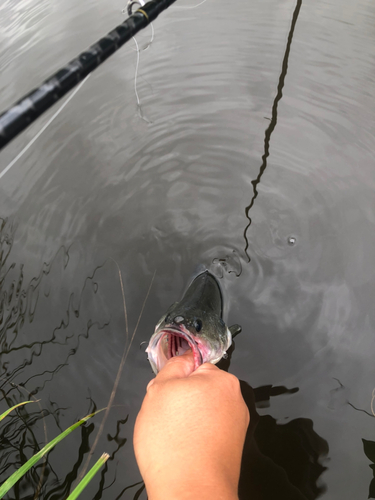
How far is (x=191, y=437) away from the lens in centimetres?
112

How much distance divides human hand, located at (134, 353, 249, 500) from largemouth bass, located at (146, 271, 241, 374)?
47cm

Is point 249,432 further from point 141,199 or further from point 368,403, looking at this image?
point 141,199

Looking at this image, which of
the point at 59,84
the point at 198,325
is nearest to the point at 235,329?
the point at 198,325

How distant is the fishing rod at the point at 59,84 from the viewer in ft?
3.15

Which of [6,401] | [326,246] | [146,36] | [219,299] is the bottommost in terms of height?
[326,246]

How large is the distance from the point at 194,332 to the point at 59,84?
1.55 metres

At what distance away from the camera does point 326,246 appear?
325 centimetres

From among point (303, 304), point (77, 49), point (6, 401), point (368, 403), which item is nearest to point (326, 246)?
point (303, 304)

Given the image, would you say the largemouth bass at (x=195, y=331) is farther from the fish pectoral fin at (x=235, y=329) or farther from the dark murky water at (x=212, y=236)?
the dark murky water at (x=212, y=236)

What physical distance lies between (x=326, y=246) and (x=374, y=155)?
4.89ft

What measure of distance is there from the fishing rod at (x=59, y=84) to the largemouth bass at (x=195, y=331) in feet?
4.56

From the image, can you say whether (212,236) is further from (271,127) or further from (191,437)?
(191,437)

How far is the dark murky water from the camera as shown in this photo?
243 centimetres

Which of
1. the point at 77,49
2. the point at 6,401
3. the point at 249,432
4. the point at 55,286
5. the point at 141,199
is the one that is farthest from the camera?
the point at 77,49
